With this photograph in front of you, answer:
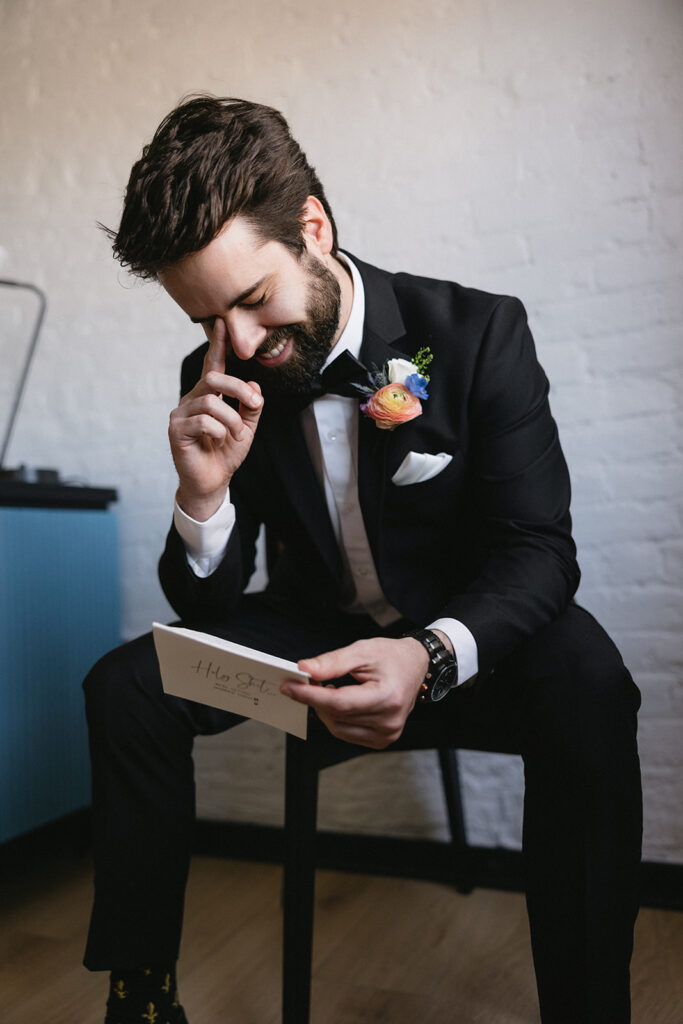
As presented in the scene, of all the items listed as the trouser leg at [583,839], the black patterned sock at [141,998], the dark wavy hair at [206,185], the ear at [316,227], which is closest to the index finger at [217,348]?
the dark wavy hair at [206,185]

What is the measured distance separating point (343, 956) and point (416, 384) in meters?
1.01

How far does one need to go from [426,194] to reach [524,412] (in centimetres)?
77

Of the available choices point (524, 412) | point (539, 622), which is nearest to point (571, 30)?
point (524, 412)

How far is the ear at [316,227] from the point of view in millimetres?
1340

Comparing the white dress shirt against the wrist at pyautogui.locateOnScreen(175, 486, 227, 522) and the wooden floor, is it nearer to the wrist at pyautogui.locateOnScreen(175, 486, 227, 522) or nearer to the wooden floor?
the wrist at pyautogui.locateOnScreen(175, 486, 227, 522)

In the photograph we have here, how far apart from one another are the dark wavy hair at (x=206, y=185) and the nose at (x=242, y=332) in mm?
114

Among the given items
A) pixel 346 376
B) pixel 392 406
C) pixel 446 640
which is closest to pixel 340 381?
pixel 346 376

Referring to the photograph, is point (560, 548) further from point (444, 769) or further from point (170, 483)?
point (170, 483)

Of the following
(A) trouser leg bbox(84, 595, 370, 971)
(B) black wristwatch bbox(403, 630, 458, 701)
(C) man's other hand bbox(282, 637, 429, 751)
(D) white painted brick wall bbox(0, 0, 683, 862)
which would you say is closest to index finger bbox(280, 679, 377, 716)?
(C) man's other hand bbox(282, 637, 429, 751)

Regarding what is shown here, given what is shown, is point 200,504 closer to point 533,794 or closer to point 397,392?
point 397,392

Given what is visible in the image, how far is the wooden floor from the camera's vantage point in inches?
50.5

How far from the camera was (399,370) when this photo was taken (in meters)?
1.28

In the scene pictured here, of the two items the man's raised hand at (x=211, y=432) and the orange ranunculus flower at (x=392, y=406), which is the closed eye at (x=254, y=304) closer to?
the man's raised hand at (x=211, y=432)

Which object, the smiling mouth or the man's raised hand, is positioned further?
the smiling mouth
